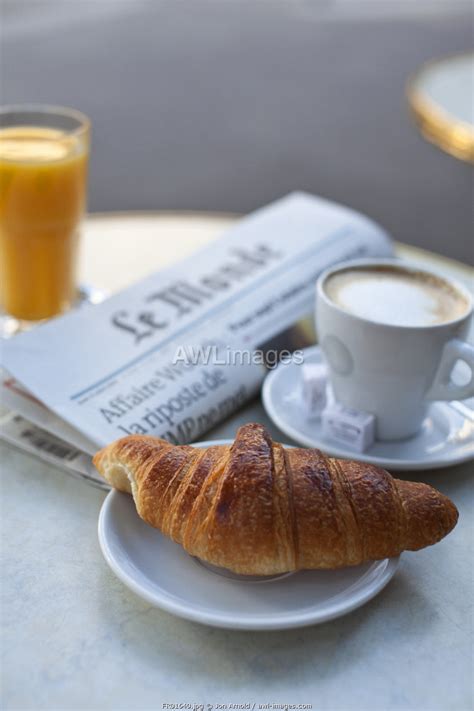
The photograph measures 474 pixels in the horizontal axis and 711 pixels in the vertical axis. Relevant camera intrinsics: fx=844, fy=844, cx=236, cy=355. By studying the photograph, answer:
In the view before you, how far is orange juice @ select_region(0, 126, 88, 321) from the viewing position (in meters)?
0.90

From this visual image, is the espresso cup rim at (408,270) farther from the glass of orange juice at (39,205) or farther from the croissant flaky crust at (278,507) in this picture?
the glass of orange juice at (39,205)

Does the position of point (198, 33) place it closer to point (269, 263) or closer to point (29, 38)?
point (29, 38)

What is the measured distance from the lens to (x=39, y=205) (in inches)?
35.9

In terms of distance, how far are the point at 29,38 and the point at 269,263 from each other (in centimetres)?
361

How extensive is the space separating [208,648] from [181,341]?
356mm

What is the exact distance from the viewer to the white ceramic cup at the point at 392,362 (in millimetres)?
690

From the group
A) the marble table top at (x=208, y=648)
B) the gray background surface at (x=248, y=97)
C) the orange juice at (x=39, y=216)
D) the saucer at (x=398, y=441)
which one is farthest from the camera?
the gray background surface at (x=248, y=97)

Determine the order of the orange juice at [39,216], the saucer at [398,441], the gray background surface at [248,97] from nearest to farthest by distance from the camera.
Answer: the saucer at [398,441], the orange juice at [39,216], the gray background surface at [248,97]

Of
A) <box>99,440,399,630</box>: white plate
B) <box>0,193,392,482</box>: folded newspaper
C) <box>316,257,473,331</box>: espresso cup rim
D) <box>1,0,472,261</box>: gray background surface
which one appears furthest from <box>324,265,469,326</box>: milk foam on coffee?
<box>1,0,472,261</box>: gray background surface

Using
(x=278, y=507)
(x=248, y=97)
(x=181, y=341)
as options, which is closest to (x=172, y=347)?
(x=181, y=341)

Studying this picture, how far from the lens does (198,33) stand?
4.39 meters

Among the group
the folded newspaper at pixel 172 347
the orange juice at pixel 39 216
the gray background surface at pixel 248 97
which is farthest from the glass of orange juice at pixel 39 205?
the gray background surface at pixel 248 97

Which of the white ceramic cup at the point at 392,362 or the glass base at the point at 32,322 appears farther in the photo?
the glass base at the point at 32,322

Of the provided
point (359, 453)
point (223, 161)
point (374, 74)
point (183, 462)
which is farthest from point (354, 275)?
point (374, 74)
